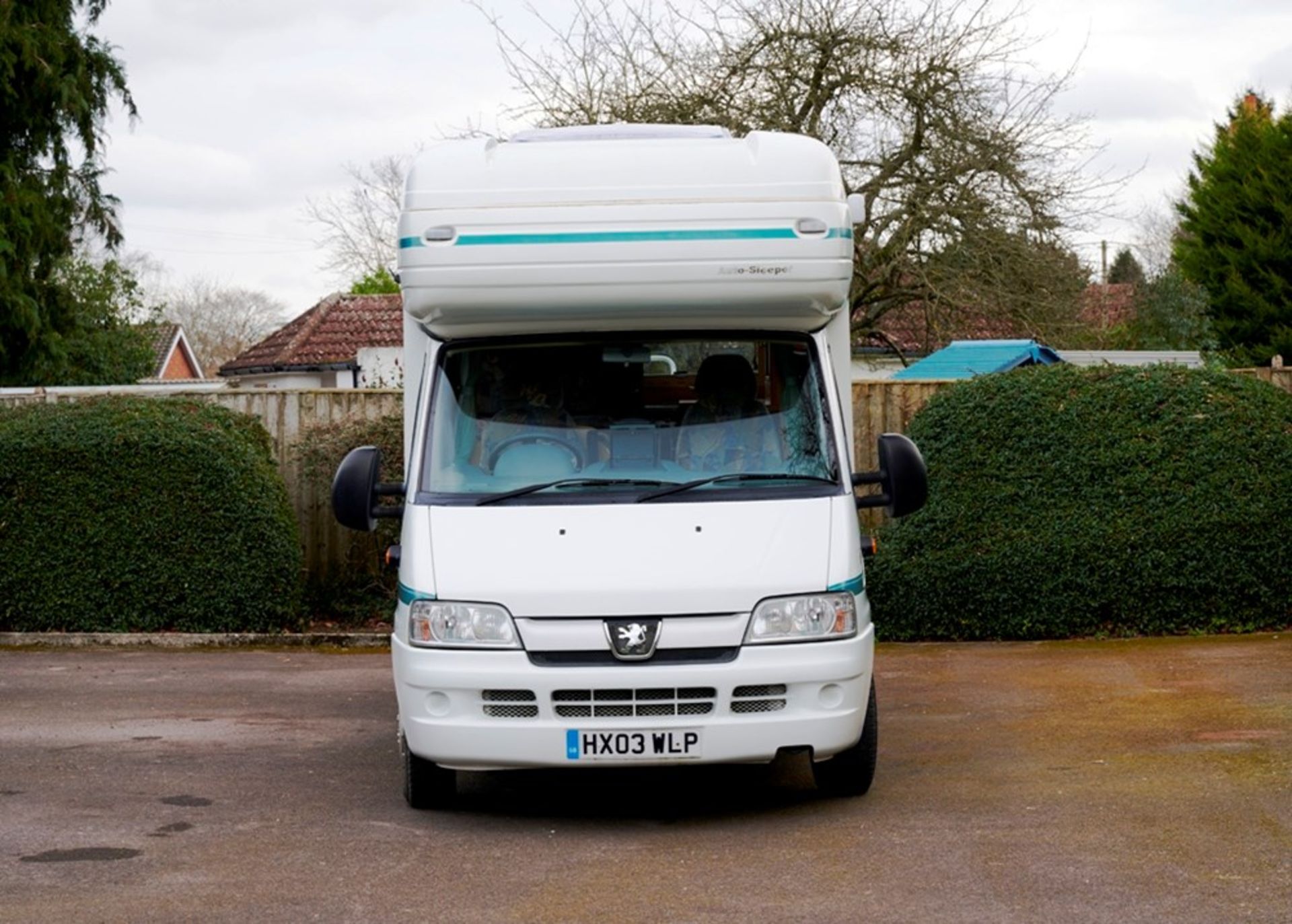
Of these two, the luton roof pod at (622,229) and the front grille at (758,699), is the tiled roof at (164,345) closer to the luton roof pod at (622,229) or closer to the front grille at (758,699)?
the luton roof pod at (622,229)

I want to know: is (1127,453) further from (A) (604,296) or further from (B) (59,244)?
(B) (59,244)

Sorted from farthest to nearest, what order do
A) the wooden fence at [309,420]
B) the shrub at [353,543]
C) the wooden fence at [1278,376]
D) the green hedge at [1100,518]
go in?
the wooden fence at [309,420] < the shrub at [353,543] < the wooden fence at [1278,376] < the green hedge at [1100,518]

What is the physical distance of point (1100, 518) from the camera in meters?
13.4

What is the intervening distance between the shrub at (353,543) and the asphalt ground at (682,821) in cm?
Answer: 361

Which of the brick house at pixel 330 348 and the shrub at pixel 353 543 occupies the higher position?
the brick house at pixel 330 348

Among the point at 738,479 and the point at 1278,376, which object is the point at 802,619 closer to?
the point at 738,479

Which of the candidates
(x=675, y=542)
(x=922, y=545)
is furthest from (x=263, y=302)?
(x=675, y=542)

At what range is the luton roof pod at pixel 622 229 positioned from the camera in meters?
7.70

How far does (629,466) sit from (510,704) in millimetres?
1222

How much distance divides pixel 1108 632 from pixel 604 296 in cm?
705

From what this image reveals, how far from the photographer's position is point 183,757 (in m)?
9.34

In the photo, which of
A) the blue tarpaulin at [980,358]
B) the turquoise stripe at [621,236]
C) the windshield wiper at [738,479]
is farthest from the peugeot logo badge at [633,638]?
the blue tarpaulin at [980,358]

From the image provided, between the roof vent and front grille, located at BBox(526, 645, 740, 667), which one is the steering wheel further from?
the roof vent

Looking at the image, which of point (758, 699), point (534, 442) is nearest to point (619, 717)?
point (758, 699)
